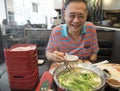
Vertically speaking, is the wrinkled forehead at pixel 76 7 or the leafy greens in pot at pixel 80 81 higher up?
the wrinkled forehead at pixel 76 7

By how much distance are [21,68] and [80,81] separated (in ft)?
1.18

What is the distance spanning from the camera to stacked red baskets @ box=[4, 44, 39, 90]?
0.77 meters

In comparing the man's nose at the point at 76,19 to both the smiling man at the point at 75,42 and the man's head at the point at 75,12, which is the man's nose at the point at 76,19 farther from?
the smiling man at the point at 75,42

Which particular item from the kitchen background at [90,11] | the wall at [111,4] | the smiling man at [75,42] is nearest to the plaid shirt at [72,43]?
the smiling man at [75,42]

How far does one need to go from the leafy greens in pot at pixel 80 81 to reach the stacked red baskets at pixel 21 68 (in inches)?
7.5

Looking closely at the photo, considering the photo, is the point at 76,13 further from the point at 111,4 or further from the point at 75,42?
the point at 111,4

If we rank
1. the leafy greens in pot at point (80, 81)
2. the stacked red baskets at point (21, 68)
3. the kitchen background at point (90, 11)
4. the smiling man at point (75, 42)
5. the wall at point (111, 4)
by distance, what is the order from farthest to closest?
the wall at point (111, 4) → the kitchen background at point (90, 11) → the smiling man at point (75, 42) → the stacked red baskets at point (21, 68) → the leafy greens in pot at point (80, 81)

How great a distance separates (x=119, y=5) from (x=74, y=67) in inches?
142

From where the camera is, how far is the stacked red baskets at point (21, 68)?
0.77 metres

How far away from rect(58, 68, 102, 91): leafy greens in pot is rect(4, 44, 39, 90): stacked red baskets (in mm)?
191

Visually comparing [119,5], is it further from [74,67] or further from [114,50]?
[74,67]

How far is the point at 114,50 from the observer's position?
2.60 meters

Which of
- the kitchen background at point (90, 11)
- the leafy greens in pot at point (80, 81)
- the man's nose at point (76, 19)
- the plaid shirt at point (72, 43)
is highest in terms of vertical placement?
the kitchen background at point (90, 11)

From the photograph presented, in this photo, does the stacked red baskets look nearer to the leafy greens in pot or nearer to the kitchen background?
the leafy greens in pot
